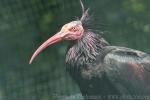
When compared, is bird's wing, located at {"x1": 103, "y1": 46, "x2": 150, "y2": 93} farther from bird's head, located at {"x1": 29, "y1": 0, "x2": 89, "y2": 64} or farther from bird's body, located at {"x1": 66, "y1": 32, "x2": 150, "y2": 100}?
bird's head, located at {"x1": 29, "y1": 0, "x2": 89, "y2": 64}

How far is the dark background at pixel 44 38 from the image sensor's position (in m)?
9.93

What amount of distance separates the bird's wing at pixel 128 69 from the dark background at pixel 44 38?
2294 mm

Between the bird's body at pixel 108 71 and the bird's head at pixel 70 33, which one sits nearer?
the bird's body at pixel 108 71

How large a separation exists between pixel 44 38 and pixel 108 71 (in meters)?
2.87

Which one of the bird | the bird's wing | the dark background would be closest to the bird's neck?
the bird

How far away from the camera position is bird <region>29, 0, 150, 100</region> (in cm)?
740

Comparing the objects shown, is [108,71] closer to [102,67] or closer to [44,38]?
[102,67]

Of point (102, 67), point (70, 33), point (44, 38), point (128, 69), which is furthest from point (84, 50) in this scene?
point (44, 38)

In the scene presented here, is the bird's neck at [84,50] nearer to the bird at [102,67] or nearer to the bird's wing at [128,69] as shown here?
the bird at [102,67]

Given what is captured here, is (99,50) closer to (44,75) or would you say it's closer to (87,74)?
(87,74)

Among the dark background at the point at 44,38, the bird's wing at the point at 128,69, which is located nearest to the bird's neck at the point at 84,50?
the bird's wing at the point at 128,69

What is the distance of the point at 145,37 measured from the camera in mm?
9953

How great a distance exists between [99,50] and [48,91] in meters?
2.47

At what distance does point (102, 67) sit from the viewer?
292 inches
